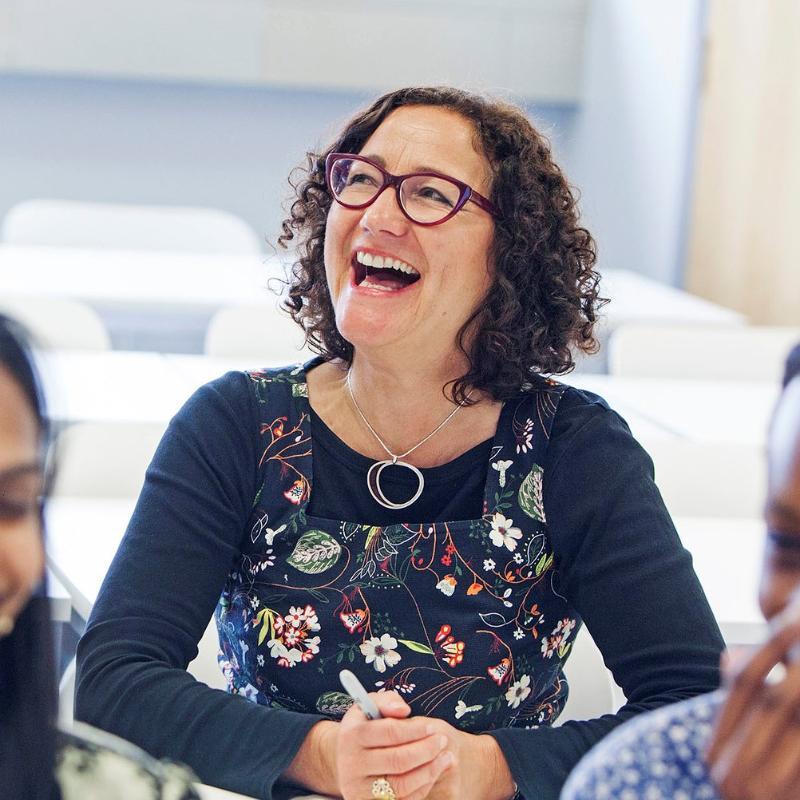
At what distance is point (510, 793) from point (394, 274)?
23.3 inches

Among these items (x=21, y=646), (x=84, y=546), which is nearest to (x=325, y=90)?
(x=84, y=546)

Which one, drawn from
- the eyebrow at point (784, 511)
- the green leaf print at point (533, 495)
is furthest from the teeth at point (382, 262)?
the eyebrow at point (784, 511)

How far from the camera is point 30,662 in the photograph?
723 millimetres

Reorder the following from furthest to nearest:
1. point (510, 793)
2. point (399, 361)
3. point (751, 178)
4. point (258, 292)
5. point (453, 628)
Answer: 1. point (751, 178)
2. point (258, 292)
3. point (399, 361)
4. point (453, 628)
5. point (510, 793)

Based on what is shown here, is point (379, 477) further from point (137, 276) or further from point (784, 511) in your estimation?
point (137, 276)

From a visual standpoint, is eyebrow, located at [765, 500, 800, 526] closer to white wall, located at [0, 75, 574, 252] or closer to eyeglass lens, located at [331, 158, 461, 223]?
eyeglass lens, located at [331, 158, 461, 223]

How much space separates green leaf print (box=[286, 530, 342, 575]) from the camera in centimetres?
141

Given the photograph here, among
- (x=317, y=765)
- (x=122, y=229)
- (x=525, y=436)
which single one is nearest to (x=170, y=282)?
(x=122, y=229)

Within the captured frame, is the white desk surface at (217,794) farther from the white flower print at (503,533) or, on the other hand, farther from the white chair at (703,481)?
the white chair at (703,481)

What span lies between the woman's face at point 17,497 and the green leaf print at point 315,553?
727 mm

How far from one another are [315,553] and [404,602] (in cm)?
11

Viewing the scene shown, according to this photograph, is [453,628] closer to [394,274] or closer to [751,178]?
[394,274]

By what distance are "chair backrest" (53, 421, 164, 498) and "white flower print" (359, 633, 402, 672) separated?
85 centimetres

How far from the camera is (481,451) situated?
148cm
